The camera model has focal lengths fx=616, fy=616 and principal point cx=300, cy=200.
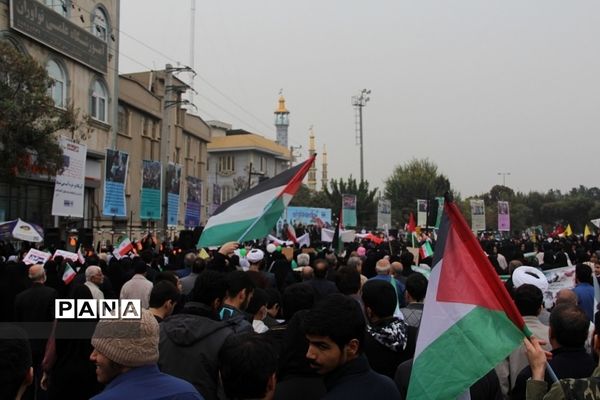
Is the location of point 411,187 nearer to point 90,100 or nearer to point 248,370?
point 90,100

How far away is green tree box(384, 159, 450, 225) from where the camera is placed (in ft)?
210

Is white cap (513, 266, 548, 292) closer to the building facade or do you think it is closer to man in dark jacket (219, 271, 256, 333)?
man in dark jacket (219, 271, 256, 333)

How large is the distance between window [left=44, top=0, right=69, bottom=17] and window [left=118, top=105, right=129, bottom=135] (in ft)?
25.2

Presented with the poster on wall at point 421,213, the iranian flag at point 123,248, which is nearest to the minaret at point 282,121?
the poster on wall at point 421,213

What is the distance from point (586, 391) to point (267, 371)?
1334 millimetres

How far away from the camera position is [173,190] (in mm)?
26734

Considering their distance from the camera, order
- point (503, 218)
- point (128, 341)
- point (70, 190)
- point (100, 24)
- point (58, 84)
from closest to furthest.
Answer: point (128, 341) → point (70, 190) → point (58, 84) → point (503, 218) → point (100, 24)

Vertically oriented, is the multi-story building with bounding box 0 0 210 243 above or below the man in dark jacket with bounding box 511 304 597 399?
above

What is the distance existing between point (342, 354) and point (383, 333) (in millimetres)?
1363

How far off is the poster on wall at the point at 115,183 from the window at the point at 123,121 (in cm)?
1354

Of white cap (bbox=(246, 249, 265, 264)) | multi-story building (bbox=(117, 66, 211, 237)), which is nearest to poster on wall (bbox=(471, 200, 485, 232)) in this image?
multi-story building (bbox=(117, 66, 211, 237))

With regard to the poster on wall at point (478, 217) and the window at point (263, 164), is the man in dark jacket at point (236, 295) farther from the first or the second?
the window at point (263, 164)

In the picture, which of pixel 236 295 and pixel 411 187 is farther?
pixel 411 187

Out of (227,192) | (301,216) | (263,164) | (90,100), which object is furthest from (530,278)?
(263,164)
